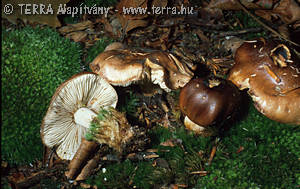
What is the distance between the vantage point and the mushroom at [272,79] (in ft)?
7.98

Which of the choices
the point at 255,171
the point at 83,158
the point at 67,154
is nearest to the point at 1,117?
the point at 67,154

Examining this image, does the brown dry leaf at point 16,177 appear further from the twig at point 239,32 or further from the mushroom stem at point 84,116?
the twig at point 239,32

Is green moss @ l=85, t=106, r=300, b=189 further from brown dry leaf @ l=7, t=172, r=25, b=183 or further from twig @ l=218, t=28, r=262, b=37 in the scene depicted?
twig @ l=218, t=28, r=262, b=37

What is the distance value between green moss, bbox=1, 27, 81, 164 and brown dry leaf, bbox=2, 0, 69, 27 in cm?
16

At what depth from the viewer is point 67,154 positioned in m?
2.74

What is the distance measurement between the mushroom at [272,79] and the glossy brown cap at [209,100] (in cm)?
28

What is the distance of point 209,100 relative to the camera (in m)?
2.27

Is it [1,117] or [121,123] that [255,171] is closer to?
[121,123]

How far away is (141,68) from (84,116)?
2.58 feet

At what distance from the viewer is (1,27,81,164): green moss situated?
258 centimetres

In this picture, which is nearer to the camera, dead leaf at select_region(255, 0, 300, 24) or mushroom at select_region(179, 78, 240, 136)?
mushroom at select_region(179, 78, 240, 136)

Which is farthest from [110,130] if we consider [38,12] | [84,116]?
[38,12]

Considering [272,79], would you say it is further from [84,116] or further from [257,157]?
[84,116]

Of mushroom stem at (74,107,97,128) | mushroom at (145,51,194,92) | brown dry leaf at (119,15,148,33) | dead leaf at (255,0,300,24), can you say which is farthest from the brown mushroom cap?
dead leaf at (255,0,300,24)
